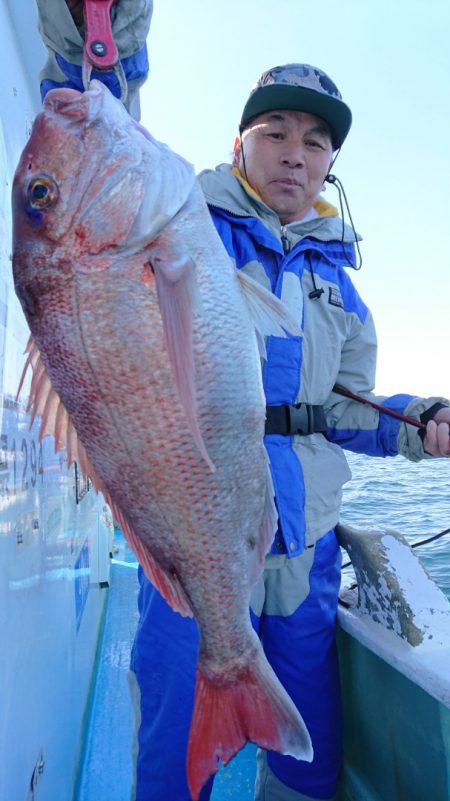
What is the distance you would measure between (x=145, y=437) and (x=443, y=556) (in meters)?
7.91

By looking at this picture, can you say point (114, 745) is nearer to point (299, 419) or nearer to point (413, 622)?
point (413, 622)

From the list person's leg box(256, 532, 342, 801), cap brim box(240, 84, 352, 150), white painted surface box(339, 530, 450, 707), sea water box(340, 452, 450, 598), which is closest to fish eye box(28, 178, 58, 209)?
cap brim box(240, 84, 352, 150)

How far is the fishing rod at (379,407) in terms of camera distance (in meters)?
2.23

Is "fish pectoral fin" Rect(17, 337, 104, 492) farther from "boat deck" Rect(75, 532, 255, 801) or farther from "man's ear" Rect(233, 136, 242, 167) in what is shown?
"boat deck" Rect(75, 532, 255, 801)

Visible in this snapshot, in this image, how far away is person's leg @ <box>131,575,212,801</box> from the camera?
1.88 metres

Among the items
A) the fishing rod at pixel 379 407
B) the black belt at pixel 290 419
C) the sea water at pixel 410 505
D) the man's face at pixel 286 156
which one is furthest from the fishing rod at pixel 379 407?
the sea water at pixel 410 505

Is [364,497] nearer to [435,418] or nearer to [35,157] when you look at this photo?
[435,418]

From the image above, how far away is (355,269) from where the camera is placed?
2480 millimetres

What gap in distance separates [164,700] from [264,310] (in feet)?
4.44

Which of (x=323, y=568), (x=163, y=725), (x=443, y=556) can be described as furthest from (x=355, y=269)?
(x=443, y=556)

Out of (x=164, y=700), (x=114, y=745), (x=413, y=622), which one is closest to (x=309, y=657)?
(x=413, y=622)

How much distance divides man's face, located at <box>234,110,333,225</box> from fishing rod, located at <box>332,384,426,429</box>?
787 mm

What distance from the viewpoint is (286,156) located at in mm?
2211

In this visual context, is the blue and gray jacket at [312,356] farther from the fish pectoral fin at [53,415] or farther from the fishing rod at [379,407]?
the fish pectoral fin at [53,415]
